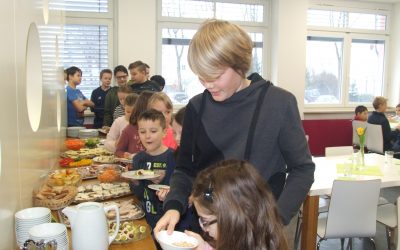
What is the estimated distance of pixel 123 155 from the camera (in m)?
2.59

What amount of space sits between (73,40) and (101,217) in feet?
16.2

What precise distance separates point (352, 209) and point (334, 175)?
48cm

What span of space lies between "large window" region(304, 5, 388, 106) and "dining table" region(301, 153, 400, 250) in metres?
3.58

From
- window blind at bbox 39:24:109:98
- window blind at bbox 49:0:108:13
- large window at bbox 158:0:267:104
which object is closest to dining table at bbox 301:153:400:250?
large window at bbox 158:0:267:104

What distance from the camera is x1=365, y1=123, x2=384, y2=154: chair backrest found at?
5220 mm

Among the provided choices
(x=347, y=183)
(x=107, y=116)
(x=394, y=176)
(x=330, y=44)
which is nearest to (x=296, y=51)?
(x=330, y=44)

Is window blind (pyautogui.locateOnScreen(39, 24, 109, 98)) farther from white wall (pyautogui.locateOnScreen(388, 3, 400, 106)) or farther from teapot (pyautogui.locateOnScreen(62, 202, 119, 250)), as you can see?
white wall (pyautogui.locateOnScreen(388, 3, 400, 106))

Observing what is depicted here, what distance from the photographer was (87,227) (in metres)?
1.16

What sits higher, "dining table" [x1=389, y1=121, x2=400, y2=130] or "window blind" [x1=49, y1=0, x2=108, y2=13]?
"window blind" [x1=49, y1=0, x2=108, y2=13]

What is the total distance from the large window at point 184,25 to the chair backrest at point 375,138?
199cm

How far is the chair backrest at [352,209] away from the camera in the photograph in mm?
2402

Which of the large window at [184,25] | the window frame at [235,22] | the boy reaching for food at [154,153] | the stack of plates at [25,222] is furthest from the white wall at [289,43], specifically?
the stack of plates at [25,222]

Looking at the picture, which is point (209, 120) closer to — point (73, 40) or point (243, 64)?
point (243, 64)

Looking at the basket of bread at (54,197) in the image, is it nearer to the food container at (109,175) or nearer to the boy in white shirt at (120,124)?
the food container at (109,175)
